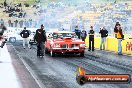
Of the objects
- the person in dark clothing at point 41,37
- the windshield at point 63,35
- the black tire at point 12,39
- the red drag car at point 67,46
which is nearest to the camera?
the red drag car at point 67,46

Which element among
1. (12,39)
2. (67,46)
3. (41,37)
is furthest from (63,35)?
(12,39)

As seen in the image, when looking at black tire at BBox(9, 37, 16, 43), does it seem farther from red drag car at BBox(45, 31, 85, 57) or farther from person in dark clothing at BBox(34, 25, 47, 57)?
person in dark clothing at BBox(34, 25, 47, 57)

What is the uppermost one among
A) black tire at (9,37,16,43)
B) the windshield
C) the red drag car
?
the windshield

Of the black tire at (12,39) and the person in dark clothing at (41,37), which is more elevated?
the person in dark clothing at (41,37)

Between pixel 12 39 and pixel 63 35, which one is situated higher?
pixel 63 35

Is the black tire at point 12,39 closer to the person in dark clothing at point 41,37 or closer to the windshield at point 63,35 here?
the windshield at point 63,35

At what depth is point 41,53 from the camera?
21.5 meters

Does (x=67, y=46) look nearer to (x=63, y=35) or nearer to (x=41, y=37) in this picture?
(x=63, y=35)

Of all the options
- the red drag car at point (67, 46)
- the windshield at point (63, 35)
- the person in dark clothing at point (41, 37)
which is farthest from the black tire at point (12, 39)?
the person in dark clothing at point (41, 37)

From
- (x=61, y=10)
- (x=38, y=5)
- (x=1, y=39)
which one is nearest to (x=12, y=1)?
(x=38, y=5)

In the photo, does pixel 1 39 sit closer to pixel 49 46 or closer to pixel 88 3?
pixel 49 46

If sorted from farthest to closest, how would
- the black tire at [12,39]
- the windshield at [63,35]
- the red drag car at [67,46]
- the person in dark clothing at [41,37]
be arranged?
1. the black tire at [12,39]
2. the windshield at [63,35]
3. the person in dark clothing at [41,37]
4. the red drag car at [67,46]

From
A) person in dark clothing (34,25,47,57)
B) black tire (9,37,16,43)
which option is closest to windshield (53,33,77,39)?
person in dark clothing (34,25,47,57)

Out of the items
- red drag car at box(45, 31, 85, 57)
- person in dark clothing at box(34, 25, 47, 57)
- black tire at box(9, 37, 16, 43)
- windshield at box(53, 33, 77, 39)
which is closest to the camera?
red drag car at box(45, 31, 85, 57)
